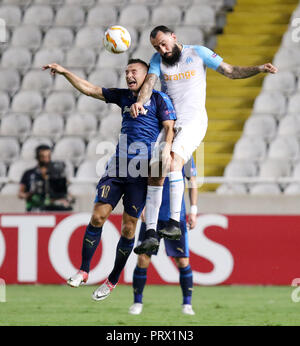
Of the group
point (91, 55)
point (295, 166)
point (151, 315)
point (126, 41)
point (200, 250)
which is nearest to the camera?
point (126, 41)

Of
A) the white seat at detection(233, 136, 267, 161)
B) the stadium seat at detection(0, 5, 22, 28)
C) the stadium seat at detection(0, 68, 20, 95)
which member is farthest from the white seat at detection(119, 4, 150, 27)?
the white seat at detection(233, 136, 267, 161)

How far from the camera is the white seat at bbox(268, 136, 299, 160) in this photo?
13.2 m

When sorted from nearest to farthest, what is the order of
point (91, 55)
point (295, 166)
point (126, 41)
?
point (126, 41), point (295, 166), point (91, 55)

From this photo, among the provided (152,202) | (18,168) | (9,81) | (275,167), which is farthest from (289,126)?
(152,202)

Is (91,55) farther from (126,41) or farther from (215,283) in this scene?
(126,41)

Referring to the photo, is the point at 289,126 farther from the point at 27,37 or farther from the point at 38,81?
the point at 27,37

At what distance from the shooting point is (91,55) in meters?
15.6

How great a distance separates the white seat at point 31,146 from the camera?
14016 mm

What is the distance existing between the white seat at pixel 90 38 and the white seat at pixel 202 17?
1636 millimetres

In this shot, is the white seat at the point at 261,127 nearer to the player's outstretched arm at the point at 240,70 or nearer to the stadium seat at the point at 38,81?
the stadium seat at the point at 38,81

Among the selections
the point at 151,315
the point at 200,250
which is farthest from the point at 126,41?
the point at 200,250

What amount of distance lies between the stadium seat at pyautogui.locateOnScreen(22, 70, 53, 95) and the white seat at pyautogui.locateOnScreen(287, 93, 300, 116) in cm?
426

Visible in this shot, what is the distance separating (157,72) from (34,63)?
8.42 metres

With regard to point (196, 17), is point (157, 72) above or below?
below
